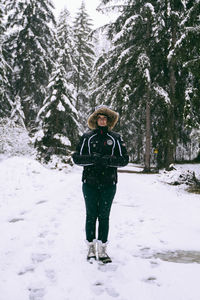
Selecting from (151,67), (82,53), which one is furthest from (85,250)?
(82,53)

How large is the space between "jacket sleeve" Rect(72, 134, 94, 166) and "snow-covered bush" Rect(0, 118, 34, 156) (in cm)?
1119

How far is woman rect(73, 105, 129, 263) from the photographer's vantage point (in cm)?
327

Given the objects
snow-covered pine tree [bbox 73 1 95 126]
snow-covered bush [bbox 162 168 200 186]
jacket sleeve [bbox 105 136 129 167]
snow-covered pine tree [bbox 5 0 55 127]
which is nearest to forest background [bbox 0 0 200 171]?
snow-covered pine tree [bbox 5 0 55 127]

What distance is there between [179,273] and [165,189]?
21.6 feet

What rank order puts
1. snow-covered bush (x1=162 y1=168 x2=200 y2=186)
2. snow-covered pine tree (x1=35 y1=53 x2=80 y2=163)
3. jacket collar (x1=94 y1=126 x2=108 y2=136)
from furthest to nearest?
snow-covered pine tree (x1=35 y1=53 x2=80 y2=163), snow-covered bush (x1=162 y1=168 x2=200 y2=186), jacket collar (x1=94 y1=126 x2=108 y2=136)

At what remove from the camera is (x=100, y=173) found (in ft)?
10.9

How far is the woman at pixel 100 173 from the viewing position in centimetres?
327

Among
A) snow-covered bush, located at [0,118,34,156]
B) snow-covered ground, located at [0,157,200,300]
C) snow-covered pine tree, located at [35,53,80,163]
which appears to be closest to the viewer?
snow-covered ground, located at [0,157,200,300]

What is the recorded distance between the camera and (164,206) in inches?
258

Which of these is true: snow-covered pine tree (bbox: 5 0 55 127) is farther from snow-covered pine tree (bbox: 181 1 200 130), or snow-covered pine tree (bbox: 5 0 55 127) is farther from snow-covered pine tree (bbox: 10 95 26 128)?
snow-covered pine tree (bbox: 181 1 200 130)

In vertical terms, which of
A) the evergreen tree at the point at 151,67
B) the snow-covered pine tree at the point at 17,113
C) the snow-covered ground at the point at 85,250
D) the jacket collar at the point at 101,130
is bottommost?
the snow-covered ground at the point at 85,250

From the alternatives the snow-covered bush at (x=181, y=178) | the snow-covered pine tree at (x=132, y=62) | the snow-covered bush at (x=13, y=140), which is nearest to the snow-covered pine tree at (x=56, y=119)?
the snow-covered bush at (x=13, y=140)

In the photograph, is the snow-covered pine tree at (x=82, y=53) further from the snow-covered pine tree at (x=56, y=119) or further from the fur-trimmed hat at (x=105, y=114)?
the fur-trimmed hat at (x=105, y=114)

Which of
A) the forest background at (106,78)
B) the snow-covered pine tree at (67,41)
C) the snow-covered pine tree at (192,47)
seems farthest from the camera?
the snow-covered pine tree at (67,41)
